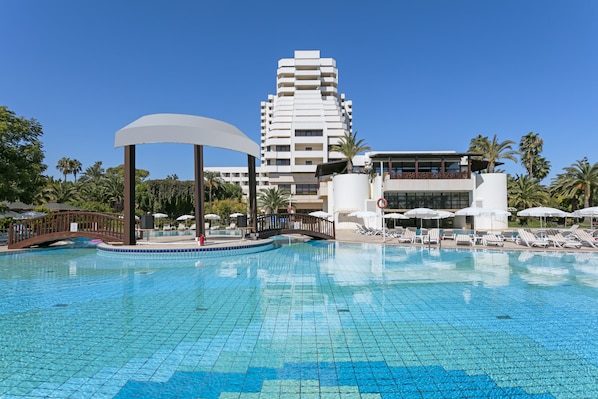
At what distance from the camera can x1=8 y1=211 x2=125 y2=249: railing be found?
17812 mm

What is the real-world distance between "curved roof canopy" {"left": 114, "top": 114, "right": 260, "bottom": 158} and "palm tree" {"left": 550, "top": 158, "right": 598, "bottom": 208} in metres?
37.8

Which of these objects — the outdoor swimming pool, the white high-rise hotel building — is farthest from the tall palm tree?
the outdoor swimming pool

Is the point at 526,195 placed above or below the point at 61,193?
below

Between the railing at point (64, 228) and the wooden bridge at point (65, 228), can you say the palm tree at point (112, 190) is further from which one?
the railing at point (64, 228)

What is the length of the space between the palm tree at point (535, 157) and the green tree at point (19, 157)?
180 feet

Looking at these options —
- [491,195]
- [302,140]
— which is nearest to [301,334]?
[491,195]

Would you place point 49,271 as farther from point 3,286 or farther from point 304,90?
point 304,90

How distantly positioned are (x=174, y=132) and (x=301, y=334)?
12467 millimetres

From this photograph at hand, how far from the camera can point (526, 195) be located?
39.1 meters

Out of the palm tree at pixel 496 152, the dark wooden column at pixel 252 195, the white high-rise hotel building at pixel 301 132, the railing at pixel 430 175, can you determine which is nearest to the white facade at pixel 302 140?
the white high-rise hotel building at pixel 301 132

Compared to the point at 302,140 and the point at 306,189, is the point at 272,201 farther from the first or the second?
the point at 302,140

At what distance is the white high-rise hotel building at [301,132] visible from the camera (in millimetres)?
54719

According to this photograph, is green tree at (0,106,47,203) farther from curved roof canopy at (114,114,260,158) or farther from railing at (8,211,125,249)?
curved roof canopy at (114,114,260,158)

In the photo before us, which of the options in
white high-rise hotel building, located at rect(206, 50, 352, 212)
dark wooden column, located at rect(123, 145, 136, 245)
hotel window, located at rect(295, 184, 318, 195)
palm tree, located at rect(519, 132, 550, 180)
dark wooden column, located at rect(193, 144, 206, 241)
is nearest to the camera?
dark wooden column, located at rect(123, 145, 136, 245)
